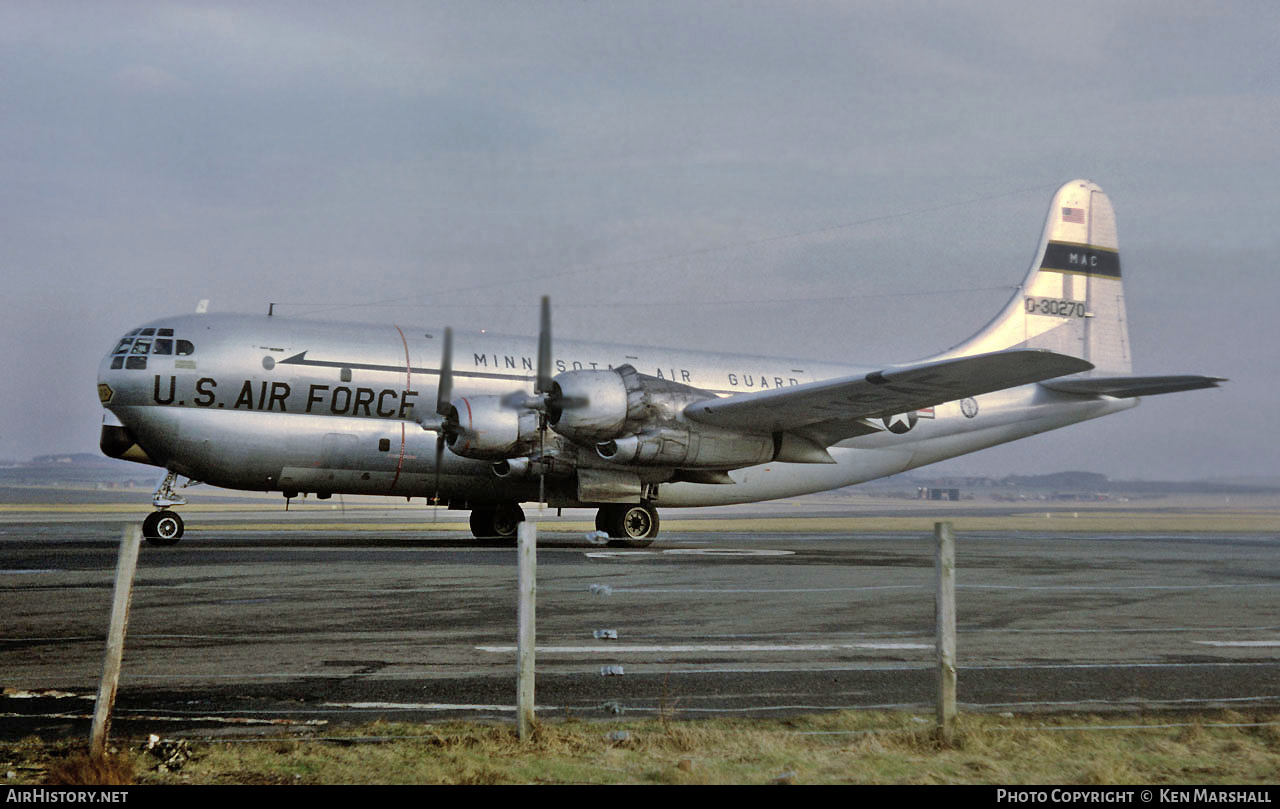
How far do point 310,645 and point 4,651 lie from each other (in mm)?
2580

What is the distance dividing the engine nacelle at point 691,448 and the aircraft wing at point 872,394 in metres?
0.28

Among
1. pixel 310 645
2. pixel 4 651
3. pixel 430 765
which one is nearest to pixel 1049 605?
pixel 310 645

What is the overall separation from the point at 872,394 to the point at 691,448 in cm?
412

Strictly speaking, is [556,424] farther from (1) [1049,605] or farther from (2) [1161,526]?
(2) [1161,526]

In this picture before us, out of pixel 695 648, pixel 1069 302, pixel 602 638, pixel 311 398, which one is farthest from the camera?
pixel 1069 302

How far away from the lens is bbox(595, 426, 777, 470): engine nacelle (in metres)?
23.0

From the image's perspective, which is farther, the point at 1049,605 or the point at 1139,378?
the point at 1139,378

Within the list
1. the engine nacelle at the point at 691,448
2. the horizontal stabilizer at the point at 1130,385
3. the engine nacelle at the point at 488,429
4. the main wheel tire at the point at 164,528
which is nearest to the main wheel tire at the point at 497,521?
the engine nacelle at the point at 488,429

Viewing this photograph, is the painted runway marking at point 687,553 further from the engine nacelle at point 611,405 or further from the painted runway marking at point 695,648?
the painted runway marking at point 695,648

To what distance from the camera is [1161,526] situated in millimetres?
49469

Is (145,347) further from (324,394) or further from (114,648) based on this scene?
(114,648)

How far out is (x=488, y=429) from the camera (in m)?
22.7

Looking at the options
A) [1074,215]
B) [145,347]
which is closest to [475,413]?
[145,347]

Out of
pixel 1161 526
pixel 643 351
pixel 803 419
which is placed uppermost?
pixel 643 351
